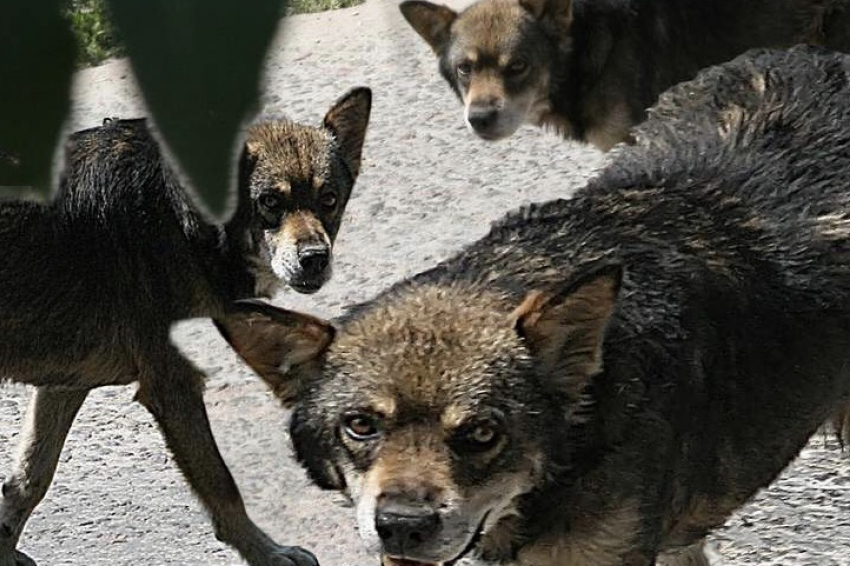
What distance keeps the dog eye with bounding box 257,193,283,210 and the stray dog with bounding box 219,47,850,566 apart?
1.24 m

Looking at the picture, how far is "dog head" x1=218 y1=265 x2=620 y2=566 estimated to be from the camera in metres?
2.97

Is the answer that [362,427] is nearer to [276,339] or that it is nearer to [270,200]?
[276,339]

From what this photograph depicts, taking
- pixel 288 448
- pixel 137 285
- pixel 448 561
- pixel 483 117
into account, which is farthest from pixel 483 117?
pixel 448 561

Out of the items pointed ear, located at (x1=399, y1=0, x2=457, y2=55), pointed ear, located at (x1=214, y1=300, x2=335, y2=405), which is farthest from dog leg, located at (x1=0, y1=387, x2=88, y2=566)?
pointed ear, located at (x1=399, y1=0, x2=457, y2=55)

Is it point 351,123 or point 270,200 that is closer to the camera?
point 270,200

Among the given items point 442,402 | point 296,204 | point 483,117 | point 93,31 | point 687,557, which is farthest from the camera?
point 483,117

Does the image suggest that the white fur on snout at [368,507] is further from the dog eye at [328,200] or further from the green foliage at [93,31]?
the green foliage at [93,31]

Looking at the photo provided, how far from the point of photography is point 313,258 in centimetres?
449

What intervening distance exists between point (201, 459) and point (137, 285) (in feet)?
1.71

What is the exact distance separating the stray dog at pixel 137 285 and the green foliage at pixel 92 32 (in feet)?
12.2

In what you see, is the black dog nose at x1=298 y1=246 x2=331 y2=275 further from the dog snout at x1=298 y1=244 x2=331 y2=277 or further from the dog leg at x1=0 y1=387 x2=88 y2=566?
the dog leg at x1=0 y1=387 x2=88 y2=566

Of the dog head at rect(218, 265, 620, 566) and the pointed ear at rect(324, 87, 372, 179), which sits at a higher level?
the dog head at rect(218, 265, 620, 566)

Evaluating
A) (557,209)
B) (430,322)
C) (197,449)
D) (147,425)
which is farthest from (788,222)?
(147,425)

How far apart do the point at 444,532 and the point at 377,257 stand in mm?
3525
